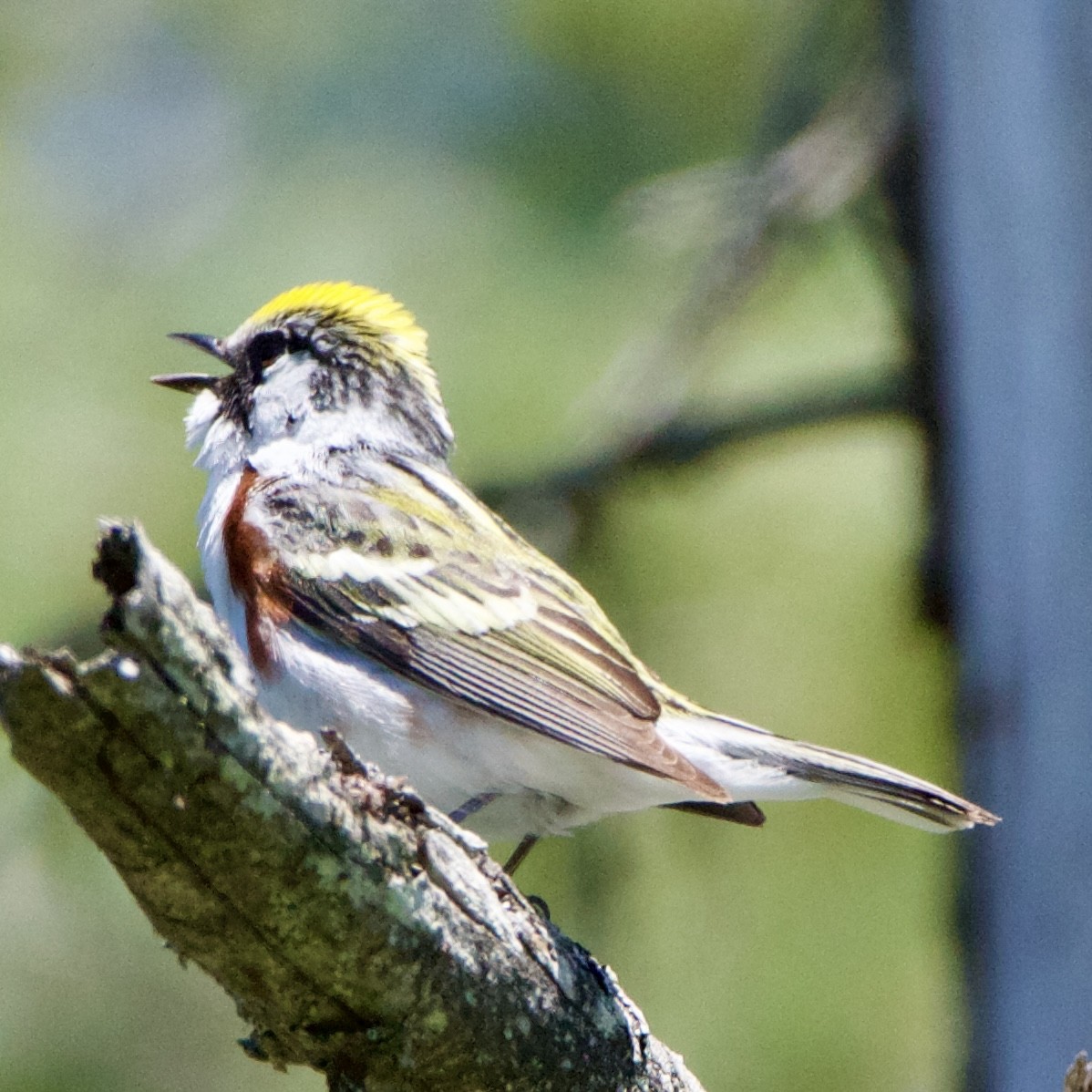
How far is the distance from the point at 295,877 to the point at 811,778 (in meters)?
A: 1.31

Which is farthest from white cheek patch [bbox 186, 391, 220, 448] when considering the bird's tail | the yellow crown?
the bird's tail

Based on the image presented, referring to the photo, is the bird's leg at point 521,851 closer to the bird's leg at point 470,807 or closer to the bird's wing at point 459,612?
the bird's leg at point 470,807

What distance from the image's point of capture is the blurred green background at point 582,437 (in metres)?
4.17

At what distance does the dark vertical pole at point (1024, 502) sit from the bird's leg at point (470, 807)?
1.20 meters

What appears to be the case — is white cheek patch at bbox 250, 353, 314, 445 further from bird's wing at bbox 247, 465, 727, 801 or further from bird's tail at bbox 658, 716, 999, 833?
bird's tail at bbox 658, 716, 999, 833

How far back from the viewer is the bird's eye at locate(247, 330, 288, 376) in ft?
11.9

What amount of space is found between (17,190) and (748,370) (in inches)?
92.0

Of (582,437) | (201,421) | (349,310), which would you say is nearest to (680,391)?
(582,437)

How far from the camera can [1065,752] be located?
11.0 feet

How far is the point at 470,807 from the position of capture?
2.91 meters

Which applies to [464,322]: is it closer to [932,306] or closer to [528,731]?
[932,306]

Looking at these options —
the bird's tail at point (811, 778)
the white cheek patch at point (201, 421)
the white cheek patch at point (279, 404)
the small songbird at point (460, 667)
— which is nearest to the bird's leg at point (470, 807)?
the small songbird at point (460, 667)

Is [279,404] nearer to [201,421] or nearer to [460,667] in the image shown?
[201,421]

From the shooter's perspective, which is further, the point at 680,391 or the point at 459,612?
the point at 680,391
